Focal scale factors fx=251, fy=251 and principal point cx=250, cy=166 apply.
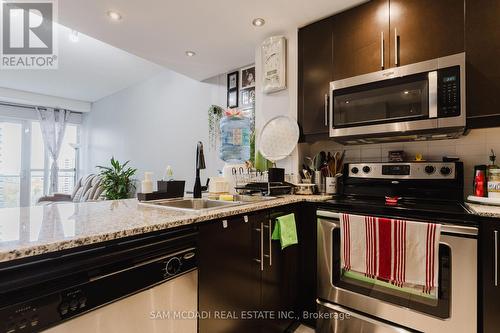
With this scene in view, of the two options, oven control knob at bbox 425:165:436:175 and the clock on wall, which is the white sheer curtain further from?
oven control knob at bbox 425:165:436:175

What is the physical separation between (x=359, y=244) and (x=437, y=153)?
954 mm

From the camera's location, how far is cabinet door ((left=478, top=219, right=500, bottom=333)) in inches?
44.6

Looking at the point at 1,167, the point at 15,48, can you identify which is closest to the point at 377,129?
the point at 15,48

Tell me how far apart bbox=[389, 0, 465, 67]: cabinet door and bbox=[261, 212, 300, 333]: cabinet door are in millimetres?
1330

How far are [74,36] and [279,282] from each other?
3597 mm

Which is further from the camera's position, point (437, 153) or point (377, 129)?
point (437, 153)

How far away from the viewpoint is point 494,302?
1138mm

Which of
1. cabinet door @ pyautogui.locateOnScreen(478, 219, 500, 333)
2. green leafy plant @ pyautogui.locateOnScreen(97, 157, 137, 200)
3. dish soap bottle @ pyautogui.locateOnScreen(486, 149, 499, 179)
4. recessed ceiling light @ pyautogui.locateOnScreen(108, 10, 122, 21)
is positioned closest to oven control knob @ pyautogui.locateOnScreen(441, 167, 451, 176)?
dish soap bottle @ pyautogui.locateOnScreen(486, 149, 499, 179)

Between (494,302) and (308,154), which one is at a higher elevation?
(308,154)

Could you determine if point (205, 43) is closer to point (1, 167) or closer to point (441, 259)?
point (441, 259)

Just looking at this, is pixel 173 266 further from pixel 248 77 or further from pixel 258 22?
pixel 248 77

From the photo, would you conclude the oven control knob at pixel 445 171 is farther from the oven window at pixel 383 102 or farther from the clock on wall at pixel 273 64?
the clock on wall at pixel 273 64

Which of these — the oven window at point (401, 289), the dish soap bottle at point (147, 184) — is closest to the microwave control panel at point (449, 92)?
the oven window at point (401, 289)

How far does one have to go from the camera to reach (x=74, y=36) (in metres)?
3.06
